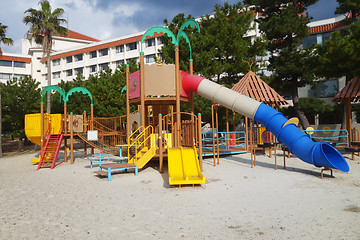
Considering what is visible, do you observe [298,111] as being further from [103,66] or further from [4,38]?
[103,66]

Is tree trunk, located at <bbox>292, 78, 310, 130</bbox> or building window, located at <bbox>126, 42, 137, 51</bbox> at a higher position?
building window, located at <bbox>126, 42, 137, 51</bbox>

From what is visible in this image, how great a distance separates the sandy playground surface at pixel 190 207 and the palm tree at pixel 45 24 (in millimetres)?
21122

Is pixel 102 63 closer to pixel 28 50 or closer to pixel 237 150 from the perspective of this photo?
pixel 28 50

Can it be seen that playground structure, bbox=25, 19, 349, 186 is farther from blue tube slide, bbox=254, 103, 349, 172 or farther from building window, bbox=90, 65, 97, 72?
building window, bbox=90, 65, 97, 72

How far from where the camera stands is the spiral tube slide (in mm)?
8797

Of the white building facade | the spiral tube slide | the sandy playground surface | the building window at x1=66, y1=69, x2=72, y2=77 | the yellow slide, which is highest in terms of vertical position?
the white building facade

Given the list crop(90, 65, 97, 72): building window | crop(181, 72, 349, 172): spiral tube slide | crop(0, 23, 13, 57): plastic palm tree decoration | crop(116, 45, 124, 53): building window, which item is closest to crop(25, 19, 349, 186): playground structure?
crop(181, 72, 349, 172): spiral tube slide

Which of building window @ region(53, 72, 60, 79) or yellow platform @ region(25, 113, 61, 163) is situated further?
building window @ region(53, 72, 60, 79)

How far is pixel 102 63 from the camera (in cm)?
5006

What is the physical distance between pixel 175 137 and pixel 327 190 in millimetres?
6078

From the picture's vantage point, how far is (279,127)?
9953 mm

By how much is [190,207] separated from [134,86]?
8428mm

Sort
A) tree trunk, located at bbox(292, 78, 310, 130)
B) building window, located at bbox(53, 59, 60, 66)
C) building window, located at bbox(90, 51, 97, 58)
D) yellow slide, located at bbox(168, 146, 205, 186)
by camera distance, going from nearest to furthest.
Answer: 1. yellow slide, located at bbox(168, 146, 205, 186)
2. tree trunk, located at bbox(292, 78, 310, 130)
3. building window, located at bbox(90, 51, 97, 58)
4. building window, located at bbox(53, 59, 60, 66)

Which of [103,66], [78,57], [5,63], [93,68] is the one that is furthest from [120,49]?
[5,63]
